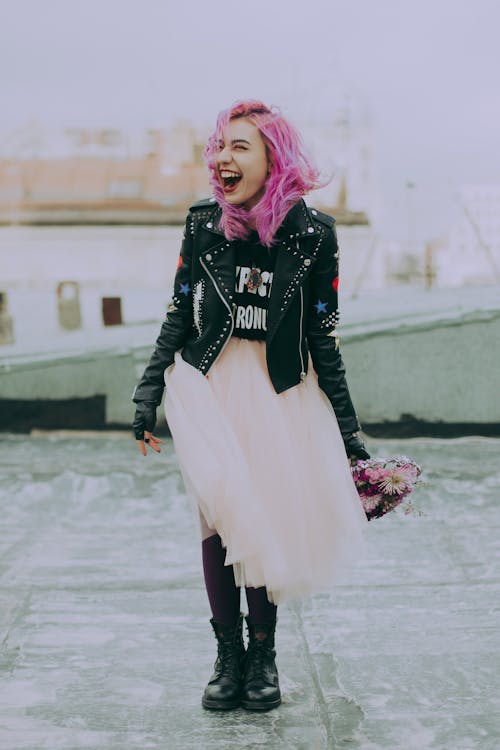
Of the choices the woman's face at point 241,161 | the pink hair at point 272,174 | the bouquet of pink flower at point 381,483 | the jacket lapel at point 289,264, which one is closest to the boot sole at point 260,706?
the bouquet of pink flower at point 381,483

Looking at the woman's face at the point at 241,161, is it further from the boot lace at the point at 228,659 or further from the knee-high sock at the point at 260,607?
the boot lace at the point at 228,659

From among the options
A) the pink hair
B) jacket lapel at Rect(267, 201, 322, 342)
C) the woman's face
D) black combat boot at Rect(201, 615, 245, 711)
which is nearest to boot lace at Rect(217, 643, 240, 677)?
black combat boot at Rect(201, 615, 245, 711)

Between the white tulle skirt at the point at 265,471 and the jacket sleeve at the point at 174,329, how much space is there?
0.04 metres

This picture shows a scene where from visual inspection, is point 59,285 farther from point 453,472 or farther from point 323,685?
point 323,685

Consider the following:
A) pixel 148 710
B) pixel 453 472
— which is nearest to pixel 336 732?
pixel 148 710

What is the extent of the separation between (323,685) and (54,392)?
4.59 meters

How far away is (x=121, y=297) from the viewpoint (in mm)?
7164

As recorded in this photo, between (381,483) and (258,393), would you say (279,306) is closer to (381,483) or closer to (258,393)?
(258,393)

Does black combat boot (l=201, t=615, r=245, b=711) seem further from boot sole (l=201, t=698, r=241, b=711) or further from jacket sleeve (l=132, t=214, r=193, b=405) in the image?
jacket sleeve (l=132, t=214, r=193, b=405)

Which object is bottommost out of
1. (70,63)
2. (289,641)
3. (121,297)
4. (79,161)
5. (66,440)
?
(66,440)

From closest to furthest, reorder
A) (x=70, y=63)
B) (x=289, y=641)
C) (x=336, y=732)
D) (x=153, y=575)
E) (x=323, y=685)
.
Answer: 1. (x=336, y=732)
2. (x=323, y=685)
3. (x=289, y=641)
4. (x=153, y=575)
5. (x=70, y=63)

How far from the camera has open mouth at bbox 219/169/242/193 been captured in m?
2.81

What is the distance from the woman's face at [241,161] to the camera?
280 centimetres

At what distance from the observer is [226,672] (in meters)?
2.91
